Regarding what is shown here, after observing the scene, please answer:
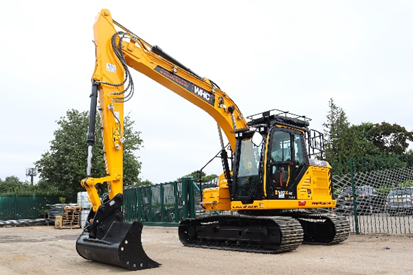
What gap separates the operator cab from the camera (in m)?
9.04

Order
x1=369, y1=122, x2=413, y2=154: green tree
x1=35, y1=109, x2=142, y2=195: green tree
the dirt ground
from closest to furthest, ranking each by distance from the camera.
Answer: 1. the dirt ground
2. x1=35, y1=109, x2=142, y2=195: green tree
3. x1=369, y1=122, x2=413, y2=154: green tree

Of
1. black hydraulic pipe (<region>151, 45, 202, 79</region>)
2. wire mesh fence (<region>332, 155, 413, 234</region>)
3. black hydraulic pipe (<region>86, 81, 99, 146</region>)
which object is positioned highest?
black hydraulic pipe (<region>151, 45, 202, 79</region>)

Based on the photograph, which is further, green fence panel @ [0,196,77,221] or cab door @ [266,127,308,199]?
green fence panel @ [0,196,77,221]

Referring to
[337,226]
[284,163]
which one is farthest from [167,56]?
[337,226]

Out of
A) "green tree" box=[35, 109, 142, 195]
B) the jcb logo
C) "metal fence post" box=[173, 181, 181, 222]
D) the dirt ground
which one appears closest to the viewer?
the dirt ground

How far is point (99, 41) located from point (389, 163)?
8159mm

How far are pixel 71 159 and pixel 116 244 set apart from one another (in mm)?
20368

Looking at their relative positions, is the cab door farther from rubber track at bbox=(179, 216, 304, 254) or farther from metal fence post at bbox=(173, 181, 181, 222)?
metal fence post at bbox=(173, 181, 181, 222)

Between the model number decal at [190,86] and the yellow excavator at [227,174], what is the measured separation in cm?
2

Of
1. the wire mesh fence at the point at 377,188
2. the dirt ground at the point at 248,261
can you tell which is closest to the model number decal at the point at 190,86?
the dirt ground at the point at 248,261

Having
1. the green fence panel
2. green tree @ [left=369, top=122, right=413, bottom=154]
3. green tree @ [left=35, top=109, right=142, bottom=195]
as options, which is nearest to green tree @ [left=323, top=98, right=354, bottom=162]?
green tree @ [left=369, top=122, right=413, bottom=154]

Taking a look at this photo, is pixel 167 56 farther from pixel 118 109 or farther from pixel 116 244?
pixel 116 244

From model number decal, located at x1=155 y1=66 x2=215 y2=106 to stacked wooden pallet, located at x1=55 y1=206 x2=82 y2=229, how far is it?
12697 mm

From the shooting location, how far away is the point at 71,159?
84.6ft
